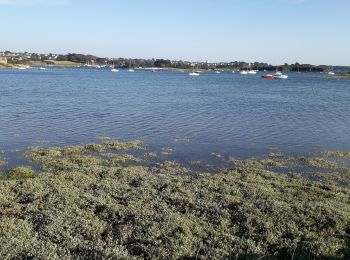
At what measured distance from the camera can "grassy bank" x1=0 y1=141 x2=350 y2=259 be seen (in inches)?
476

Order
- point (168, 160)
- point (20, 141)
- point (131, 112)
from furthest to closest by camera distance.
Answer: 1. point (131, 112)
2. point (20, 141)
3. point (168, 160)

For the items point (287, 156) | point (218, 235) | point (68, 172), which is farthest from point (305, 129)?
point (218, 235)

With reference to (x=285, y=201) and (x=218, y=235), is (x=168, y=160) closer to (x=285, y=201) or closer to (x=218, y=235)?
(x=285, y=201)

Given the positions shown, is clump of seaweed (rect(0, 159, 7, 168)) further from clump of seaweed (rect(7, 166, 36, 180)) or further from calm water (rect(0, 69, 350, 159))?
calm water (rect(0, 69, 350, 159))

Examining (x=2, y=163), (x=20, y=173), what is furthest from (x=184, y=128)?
(x=20, y=173)

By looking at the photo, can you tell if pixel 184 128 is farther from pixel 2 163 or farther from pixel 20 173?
pixel 20 173

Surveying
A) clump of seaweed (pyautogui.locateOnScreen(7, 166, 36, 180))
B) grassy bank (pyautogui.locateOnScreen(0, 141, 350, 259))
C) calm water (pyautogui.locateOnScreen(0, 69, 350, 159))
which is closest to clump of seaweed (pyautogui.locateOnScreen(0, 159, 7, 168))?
clump of seaweed (pyautogui.locateOnScreen(7, 166, 36, 180))

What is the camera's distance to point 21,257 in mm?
11055

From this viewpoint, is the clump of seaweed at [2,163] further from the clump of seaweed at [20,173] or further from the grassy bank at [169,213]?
the grassy bank at [169,213]

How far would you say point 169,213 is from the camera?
1491 cm

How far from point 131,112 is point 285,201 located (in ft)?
111

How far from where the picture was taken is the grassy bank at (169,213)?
Result: 12102 millimetres

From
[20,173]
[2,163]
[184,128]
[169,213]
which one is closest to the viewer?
[169,213]

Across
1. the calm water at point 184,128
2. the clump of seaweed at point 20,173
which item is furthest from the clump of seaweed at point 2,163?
the calm water at point 184,128
